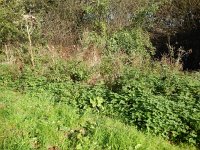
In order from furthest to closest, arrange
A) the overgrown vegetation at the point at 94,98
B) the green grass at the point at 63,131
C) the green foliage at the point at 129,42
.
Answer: the green foliage at the point at 129,42, the overgrown vegetation at the point at 94,98, the green grass at the point at 63,131

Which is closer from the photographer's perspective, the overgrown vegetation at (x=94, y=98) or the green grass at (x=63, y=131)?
the green grass at (x=63, y=131)

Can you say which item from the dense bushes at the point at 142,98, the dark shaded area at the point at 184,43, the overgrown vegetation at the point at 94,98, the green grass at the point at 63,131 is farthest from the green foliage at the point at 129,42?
the green grass at the point at 63,131

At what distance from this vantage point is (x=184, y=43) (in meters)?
19.4

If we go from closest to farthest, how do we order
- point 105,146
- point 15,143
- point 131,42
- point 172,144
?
1. point 15,143
2. point 105,146
3. point 172,144
4. point 131,42

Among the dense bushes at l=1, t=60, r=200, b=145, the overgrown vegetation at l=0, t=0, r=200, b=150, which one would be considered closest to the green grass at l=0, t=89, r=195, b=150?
the overgrown vegetation at l=0, t=0, r=200, b=150

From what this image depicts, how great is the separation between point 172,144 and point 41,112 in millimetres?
2642

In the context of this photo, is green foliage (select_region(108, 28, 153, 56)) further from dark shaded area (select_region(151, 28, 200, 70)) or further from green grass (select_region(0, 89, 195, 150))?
green grass (select_region(0, 89, 195, 150))

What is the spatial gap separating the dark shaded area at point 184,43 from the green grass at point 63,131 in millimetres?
11874

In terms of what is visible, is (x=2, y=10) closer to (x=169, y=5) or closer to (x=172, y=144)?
(x=169, y=5)

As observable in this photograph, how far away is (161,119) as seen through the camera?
23.0 feet

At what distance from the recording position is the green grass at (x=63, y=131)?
5770 mm

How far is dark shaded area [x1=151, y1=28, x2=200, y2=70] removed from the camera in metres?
18.5

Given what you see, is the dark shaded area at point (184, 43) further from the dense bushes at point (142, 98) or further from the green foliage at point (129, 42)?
the dense bushes at point (142, 98)

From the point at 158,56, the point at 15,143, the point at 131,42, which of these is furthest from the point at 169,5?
the point at 15,143
